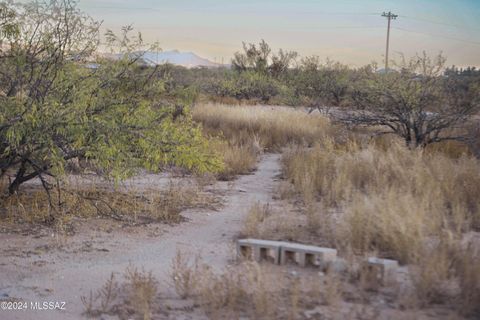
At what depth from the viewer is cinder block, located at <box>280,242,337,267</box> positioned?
562 centimetres

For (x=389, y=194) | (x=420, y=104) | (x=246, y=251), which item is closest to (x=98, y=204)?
(x=246, y=251)

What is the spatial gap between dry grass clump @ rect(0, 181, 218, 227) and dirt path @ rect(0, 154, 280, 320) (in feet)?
1.56

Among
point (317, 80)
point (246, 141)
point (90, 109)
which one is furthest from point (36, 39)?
point (317, 80)

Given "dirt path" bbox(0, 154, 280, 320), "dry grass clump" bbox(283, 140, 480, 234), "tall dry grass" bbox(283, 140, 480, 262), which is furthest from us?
"dry grass clump" bbox(283, 140, 480, 234)

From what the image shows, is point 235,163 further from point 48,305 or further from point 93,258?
point 48,305

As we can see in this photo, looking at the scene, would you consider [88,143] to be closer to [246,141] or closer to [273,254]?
[273,254]

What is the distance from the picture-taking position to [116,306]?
4930 mm

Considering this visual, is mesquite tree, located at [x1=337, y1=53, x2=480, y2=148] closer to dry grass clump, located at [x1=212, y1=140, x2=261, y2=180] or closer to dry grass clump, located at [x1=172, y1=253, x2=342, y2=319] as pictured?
dry grass clump, located at [x1=212, y1=140, x2=261, y2=180]

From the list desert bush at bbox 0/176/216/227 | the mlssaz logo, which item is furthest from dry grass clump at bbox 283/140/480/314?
the mlssaz logo

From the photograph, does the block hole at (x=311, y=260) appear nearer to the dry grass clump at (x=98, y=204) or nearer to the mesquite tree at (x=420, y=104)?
the dry grass clump at (x=98, y=204)

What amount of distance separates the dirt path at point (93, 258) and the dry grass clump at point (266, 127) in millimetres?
→ 8069

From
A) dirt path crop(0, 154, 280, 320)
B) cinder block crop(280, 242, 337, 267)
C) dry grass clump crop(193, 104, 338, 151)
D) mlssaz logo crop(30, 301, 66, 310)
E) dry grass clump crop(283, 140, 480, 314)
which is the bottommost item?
mlssaz logo crop(30, 301, 66, 310)

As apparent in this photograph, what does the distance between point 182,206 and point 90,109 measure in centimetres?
218

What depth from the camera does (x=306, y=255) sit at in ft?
19.0
